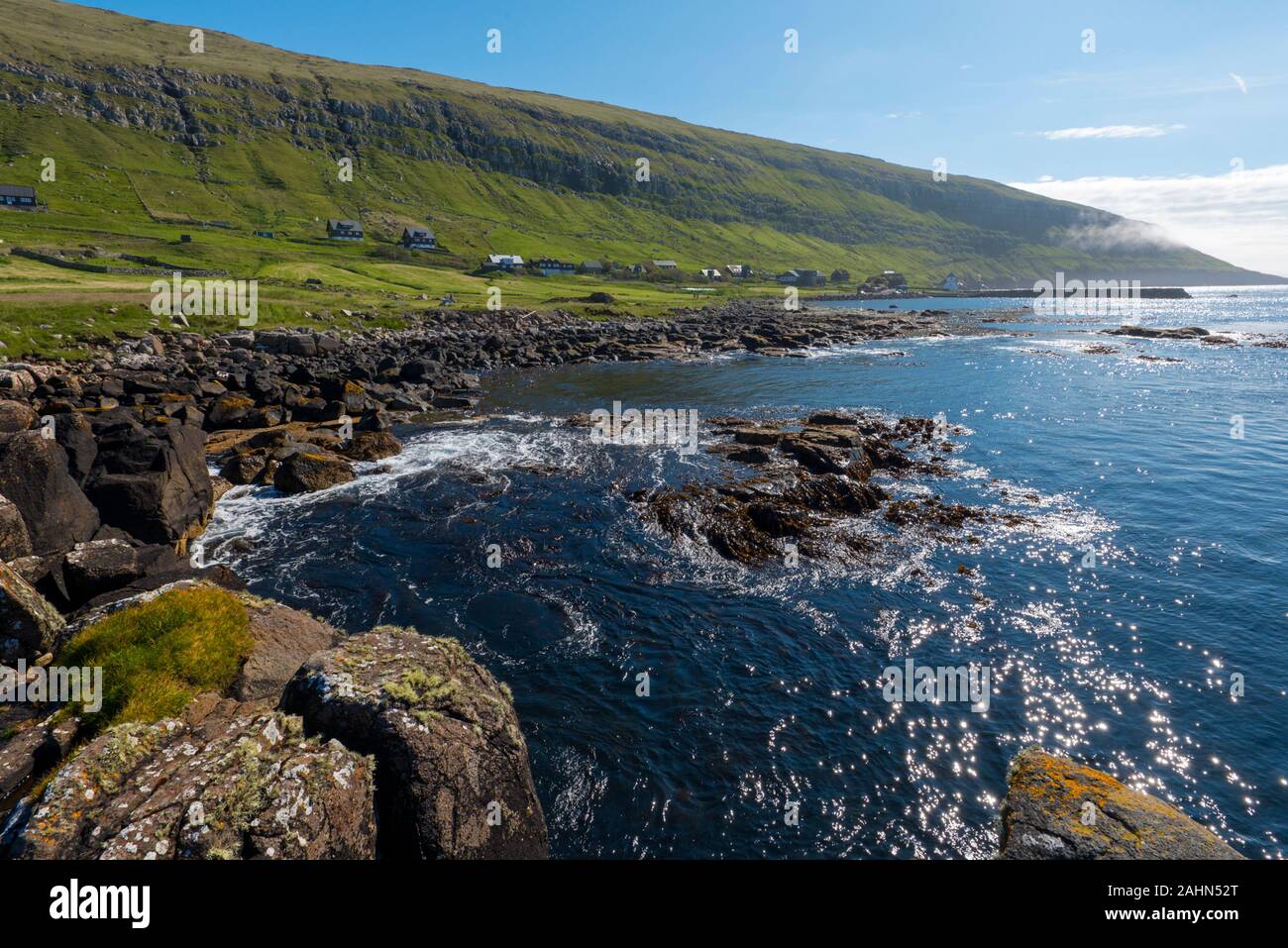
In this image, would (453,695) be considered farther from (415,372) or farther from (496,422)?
(415,372)

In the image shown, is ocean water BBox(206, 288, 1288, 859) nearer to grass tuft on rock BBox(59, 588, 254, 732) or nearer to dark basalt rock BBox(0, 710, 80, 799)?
grass tuft on rock BBox(59, 588, 254, 732)

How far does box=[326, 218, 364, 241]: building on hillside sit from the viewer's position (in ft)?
552

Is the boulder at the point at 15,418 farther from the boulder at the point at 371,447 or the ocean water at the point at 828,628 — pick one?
the boulder at the point at 371,447

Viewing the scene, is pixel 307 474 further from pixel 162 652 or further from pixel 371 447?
pixel 162 652

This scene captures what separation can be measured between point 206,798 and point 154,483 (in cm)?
2097

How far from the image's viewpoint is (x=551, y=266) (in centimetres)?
18212

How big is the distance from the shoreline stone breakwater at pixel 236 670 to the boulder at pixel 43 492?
60 millimetres

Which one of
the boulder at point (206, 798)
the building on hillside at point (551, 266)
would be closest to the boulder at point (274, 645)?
the boulder at point (206, 798)

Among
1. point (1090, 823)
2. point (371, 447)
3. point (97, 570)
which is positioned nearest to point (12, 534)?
point (97, 570)

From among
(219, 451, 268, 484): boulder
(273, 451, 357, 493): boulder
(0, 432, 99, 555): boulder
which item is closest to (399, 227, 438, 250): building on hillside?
(219, 451, 268, 484): boulder

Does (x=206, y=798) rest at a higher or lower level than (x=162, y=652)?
lower

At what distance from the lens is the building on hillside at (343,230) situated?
168m

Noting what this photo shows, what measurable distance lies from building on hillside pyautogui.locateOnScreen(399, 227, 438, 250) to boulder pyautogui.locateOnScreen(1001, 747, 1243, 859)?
19372 cm
